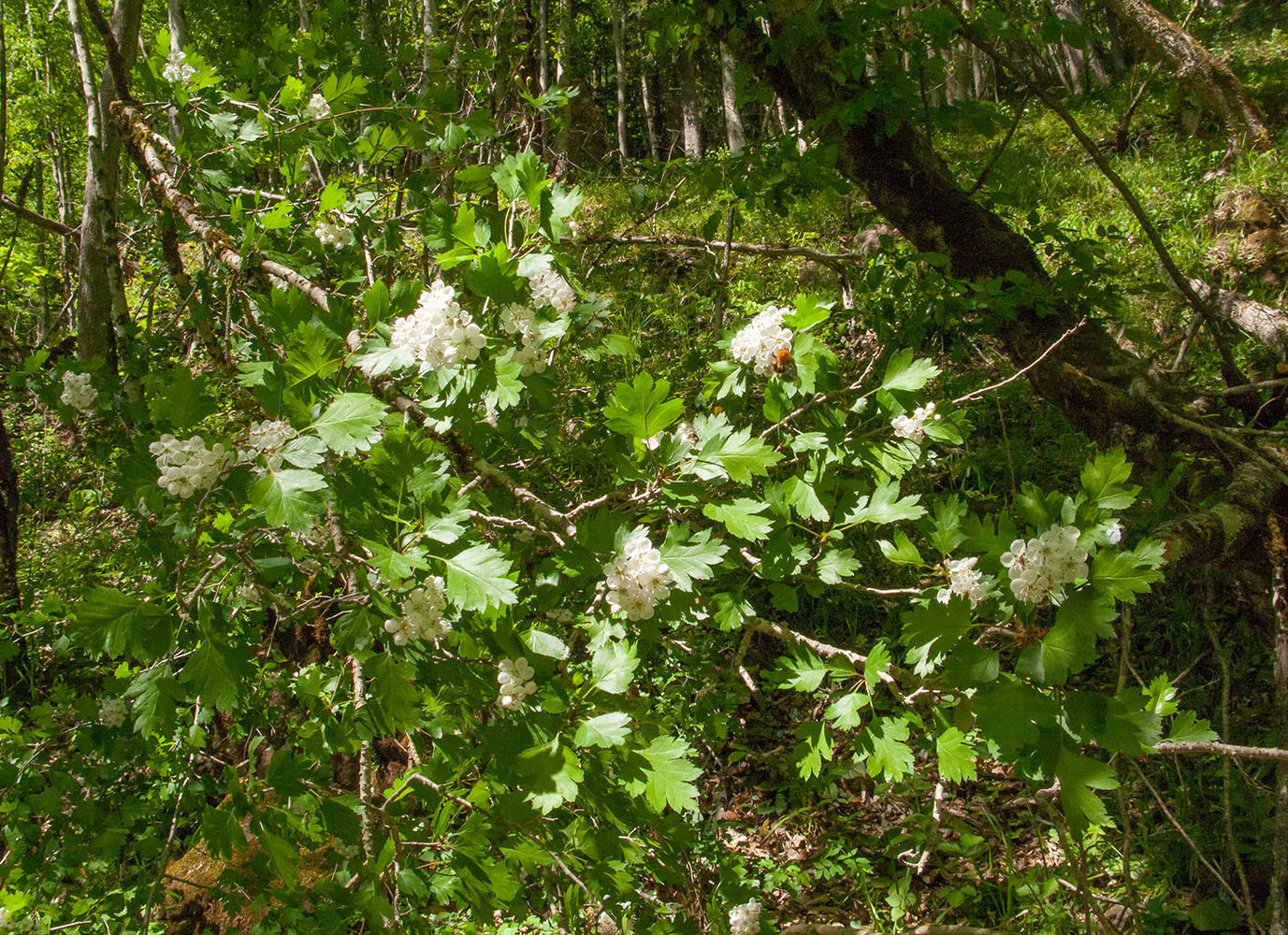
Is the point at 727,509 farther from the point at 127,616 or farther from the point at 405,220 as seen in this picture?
the point at 405,220

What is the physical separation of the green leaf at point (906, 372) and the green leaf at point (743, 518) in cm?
52

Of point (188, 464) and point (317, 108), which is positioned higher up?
point (317, 108)

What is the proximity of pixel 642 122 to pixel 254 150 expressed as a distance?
18.2 metres

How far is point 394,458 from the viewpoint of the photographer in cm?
136

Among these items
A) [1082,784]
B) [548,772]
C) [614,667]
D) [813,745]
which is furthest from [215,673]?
[1082,784]

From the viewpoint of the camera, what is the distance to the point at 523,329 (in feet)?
5.03

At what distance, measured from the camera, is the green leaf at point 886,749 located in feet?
5.42

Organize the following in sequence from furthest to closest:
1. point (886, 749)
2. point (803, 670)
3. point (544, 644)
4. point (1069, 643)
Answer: point (803, 670) < point (886, 749) < point (544, 644) < point (1069, 643)

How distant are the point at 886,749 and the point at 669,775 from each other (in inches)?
21.5

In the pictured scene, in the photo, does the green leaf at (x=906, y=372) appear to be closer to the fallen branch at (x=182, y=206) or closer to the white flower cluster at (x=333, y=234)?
the fallen branch at (x=182, y=206)

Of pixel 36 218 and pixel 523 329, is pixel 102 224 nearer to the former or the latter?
pixel 36 218

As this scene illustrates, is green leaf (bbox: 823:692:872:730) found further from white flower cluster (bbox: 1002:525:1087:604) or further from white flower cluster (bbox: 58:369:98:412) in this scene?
white flower cluster (bbox: 58:369:98:412)

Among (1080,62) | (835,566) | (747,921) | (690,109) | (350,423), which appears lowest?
(747,921)

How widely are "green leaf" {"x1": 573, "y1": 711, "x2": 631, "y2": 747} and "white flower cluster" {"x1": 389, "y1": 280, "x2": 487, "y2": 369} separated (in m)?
0.71
